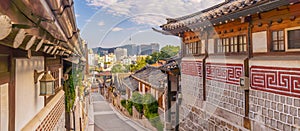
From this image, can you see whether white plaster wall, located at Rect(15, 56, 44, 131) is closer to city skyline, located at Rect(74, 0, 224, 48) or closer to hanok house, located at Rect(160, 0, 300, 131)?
hanok house, located at Rect(160, 0, 300, 131)

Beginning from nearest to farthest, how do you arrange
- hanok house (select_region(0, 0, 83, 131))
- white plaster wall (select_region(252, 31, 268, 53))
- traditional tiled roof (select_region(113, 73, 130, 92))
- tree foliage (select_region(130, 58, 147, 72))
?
hanok house (select_region(0, 0, 83, 131))
white plaster wall (select_region(252, 31, 268, 53))
tree foliage (select_region(130, 58, 147, 72))
traditional tiled roof (select_region(113, 73, 130, 92))

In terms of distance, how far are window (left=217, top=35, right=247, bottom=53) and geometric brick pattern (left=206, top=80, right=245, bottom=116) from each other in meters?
0.63

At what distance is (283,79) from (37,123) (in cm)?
304

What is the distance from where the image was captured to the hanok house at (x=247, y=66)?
2971mm

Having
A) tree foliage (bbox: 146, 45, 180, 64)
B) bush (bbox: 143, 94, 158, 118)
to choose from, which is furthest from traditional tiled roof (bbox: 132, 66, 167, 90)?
tree foliage (bbox: 146, 45, 180, 64)

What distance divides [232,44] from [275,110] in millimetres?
1456

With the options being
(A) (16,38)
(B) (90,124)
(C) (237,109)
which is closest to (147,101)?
(B) (90,124)

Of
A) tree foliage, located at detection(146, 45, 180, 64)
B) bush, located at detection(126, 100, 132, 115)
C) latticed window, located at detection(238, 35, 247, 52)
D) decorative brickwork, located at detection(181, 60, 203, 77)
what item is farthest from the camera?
bush, located at detection(126, 100, 132, 115)

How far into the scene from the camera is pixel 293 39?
9.77ft

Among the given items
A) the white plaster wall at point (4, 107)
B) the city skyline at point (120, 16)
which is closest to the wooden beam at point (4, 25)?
the white plaster wall at point (4, 107)

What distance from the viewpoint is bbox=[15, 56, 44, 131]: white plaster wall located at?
2277 mm

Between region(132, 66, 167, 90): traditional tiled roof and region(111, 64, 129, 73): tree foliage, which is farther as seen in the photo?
region(111, 64, 129, 73): tree foliage

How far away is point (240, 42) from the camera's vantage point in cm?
410

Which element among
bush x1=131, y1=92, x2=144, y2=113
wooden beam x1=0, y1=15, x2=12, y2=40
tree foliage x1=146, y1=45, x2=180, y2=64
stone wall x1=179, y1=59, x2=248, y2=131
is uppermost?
tree foliage x1=146, y1=45, x2=180, y2=64
